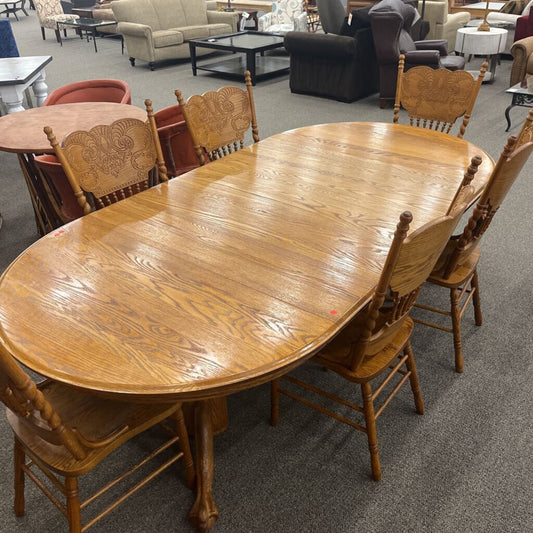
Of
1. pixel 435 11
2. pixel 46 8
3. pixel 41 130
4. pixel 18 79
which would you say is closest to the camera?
pixel 41 130

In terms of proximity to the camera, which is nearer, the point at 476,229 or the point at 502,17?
the point at 476,229

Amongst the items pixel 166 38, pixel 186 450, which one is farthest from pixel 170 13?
pixel 186 450

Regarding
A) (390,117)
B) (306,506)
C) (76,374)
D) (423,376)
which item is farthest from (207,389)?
(390,117)

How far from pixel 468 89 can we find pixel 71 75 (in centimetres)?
Result: 605

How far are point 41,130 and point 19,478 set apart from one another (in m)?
1.95

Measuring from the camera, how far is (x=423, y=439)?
1759 mm

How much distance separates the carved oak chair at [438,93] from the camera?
2.46m

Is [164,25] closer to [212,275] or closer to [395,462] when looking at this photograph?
[212,275]

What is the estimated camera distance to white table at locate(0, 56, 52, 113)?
3.33 metres

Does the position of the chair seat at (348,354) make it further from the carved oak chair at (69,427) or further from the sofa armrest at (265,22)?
the sofa armrest at (265,22)

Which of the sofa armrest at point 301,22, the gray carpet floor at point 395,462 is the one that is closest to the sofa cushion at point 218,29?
the sofa armrest at point 301,22

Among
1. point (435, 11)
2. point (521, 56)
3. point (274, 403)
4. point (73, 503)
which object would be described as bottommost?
point (274, 403)

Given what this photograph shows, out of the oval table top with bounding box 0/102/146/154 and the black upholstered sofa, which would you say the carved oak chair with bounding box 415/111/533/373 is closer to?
the oval table top with bounding box 0/102/146/154

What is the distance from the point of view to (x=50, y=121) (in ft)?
9.45
